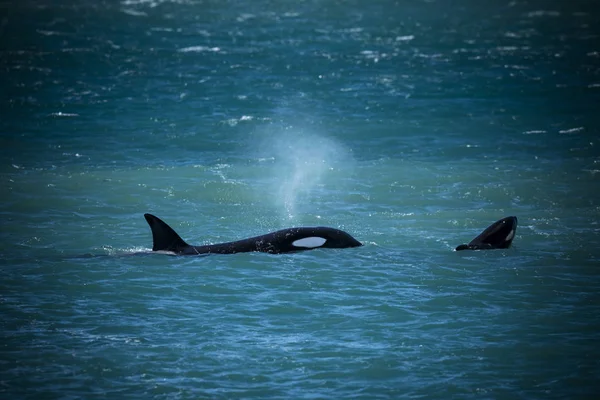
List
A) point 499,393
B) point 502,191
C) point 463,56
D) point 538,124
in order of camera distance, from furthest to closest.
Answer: point 463,56 < point 538,124 < point 502,191 < point 499,393

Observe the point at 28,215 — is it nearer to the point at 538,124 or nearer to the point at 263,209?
the point at 263,209

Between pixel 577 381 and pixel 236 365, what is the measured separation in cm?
526

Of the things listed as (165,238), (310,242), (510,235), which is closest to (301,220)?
(310,242)

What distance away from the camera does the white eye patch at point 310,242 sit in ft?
68.6

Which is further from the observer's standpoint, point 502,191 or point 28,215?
point 502,191

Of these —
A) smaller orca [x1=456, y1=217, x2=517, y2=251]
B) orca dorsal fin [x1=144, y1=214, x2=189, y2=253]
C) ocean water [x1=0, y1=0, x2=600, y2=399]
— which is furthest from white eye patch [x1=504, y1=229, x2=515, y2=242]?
orca dorsal fin [x1=144, y1=214, x2=189, y2=253]

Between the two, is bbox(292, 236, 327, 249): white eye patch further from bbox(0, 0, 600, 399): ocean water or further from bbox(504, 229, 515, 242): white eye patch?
bbox(504, 229, 515, 242): white eye patch

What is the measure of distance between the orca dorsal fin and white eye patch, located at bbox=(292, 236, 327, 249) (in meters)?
2.41

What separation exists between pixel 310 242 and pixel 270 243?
0.87 meters

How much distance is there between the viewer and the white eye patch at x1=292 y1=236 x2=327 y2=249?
20.9 metres

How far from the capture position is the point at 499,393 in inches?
563

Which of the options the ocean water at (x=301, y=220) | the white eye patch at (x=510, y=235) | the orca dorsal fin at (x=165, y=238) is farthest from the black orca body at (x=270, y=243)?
the white eye patch at (x=510, y=235)

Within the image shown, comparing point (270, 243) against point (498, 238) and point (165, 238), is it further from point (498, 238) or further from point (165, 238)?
point (498, 238)

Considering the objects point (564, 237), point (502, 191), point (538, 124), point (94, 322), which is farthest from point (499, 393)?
point (538, 124)
